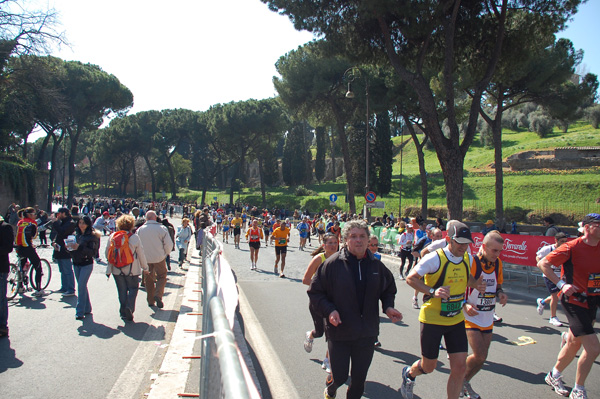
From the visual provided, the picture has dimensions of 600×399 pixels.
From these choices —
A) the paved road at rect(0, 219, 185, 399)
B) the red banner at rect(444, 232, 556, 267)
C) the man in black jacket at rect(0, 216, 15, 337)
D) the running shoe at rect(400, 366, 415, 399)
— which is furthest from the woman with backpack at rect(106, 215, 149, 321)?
the red banner at rect(444, 232, 556, 267)

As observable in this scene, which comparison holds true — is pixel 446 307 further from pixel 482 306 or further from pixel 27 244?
pixel 27 244

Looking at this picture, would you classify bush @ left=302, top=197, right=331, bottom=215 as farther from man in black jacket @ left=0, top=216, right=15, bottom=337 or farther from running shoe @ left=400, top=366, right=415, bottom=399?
running shoe @ left=400, top=366, right=415, bottom=399

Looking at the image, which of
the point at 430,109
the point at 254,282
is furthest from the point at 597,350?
the point at 430,109

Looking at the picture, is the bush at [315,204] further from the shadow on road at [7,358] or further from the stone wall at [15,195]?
the shadow on road at [7,358]

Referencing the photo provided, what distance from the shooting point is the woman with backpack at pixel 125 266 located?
707cm

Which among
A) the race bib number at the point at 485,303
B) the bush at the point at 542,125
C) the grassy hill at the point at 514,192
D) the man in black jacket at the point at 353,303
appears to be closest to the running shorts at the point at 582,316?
the race bib number at the point at 485,303

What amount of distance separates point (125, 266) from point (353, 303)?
15.7ft

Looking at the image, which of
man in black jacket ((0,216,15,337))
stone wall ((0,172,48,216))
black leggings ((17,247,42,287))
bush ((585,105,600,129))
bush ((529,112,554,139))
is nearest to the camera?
man in black jacket ((0,216,15,337))

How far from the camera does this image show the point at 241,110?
5344 centimetres

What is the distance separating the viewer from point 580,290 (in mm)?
4711

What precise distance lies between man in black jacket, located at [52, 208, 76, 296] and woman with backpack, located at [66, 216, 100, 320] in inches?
39.1

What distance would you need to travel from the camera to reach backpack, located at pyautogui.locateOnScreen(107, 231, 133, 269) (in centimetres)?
707

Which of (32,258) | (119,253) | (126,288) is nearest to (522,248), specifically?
(126,288)

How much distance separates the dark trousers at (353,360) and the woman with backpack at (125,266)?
4.46 meters
